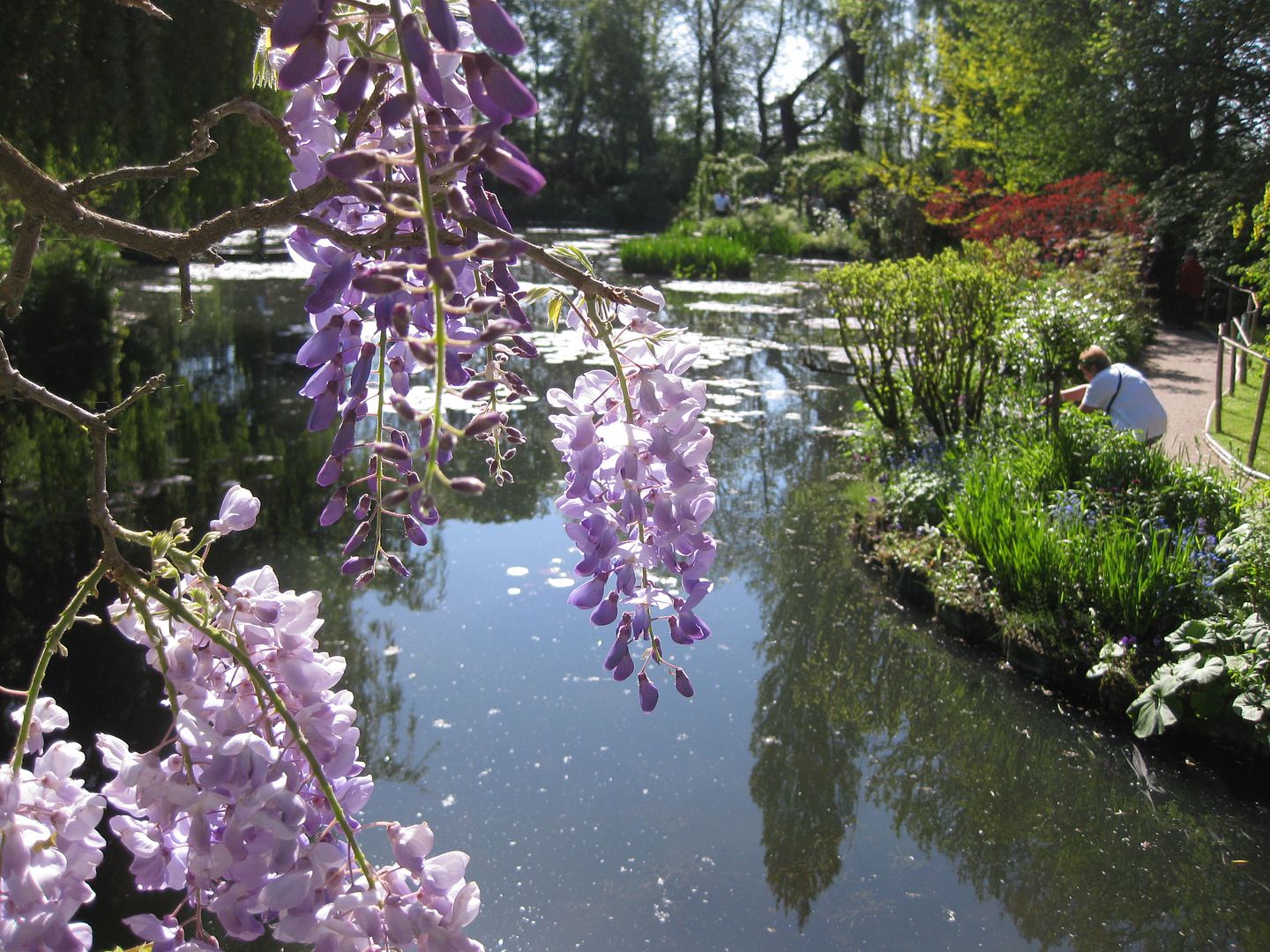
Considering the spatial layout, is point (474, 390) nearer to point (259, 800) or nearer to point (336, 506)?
point (259, 800)

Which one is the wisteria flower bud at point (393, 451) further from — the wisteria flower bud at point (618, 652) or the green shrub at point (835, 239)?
the green shrub at point (835, 239)

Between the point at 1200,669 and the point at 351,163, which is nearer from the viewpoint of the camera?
the point at 351,163

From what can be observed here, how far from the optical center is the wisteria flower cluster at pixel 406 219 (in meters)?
0.61

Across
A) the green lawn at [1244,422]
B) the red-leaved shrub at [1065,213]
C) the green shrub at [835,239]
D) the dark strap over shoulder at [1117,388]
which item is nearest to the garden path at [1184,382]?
the green lawn at [1244,422]

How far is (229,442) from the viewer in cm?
754

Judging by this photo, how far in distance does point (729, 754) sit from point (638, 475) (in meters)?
3.31

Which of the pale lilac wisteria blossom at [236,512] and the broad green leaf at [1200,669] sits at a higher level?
the pale lilac wisteria blossom at [236,512]

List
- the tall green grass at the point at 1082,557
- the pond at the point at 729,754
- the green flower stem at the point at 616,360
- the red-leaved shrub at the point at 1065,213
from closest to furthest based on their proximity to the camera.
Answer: the green flower stem at the point at 616,360 → the pond at the point at 729,754 → the tall green grass at the point at 1082,557 → the red-leaved shrub at the point at 1065,213

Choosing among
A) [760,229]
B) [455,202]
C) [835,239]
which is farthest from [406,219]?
[760,229]

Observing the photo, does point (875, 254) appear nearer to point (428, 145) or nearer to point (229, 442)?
point (229, 442)

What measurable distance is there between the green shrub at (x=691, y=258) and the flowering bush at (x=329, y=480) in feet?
52.6

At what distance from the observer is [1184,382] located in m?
9.08

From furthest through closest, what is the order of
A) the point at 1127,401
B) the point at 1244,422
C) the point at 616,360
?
1. the point at 1244,422
2. the point at 1127,401
3. the point at 616,360

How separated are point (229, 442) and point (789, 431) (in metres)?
4.40
